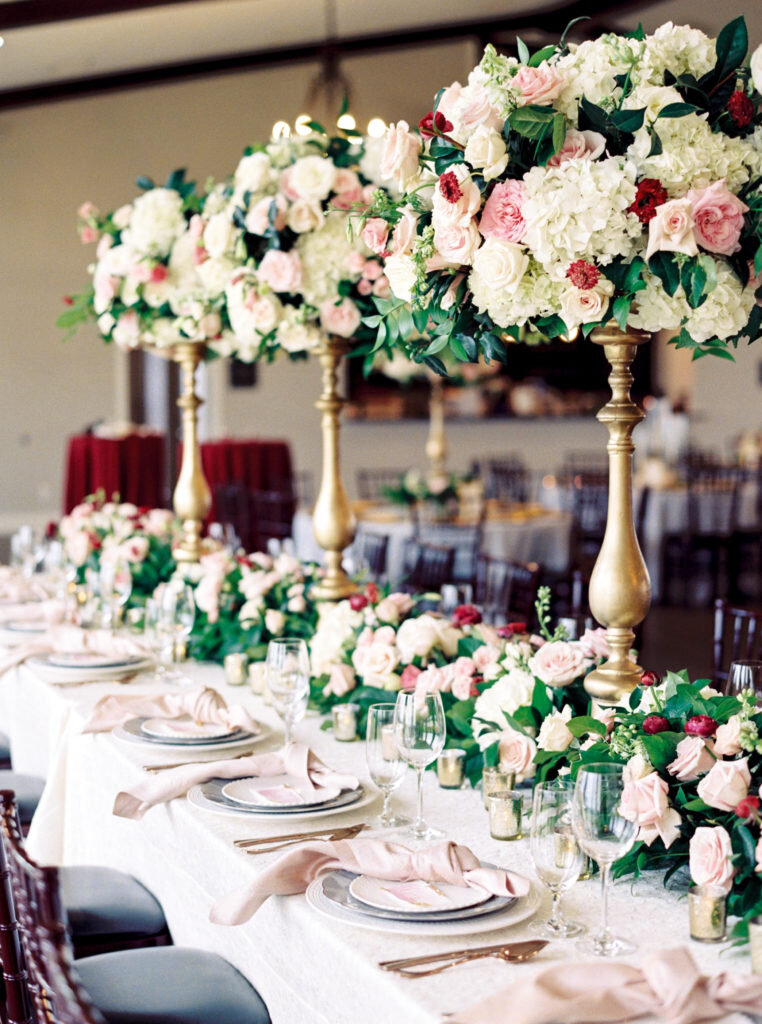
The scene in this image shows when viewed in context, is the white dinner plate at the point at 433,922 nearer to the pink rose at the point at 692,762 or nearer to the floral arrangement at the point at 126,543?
the pink rose at the point at 692,762

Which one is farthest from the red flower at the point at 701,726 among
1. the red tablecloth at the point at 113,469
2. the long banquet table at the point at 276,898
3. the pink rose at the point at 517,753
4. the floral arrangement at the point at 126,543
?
the red tablecloth at the point at 113,469

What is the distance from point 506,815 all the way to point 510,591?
5.92ft

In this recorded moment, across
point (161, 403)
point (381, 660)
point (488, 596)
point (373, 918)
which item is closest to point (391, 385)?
point (161, 403)

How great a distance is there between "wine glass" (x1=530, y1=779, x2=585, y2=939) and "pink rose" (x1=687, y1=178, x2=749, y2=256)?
30.9 inches

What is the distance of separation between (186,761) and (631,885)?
913 mm

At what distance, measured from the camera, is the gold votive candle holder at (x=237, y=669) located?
290 cm

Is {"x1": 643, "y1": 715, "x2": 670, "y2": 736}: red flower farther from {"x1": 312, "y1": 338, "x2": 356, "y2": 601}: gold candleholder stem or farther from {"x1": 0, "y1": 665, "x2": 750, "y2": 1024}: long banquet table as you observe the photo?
{"x1": 312, "y1": 338, "x2": 356, "y2": 601}: gold candleholder stem

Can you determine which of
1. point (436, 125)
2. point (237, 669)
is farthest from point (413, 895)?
point (237, 669)

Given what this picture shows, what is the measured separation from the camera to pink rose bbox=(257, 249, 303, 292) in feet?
9.66

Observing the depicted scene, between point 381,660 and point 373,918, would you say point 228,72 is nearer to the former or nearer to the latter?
point 381,660

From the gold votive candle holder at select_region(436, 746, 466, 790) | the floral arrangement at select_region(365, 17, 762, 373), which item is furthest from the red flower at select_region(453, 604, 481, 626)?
the floral arrangement at select_region(365, 17, 762, 373)

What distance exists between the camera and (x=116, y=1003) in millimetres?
1815

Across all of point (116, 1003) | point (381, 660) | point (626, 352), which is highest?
point (626, 352)

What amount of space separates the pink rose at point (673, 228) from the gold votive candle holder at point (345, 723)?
1.09 metres
